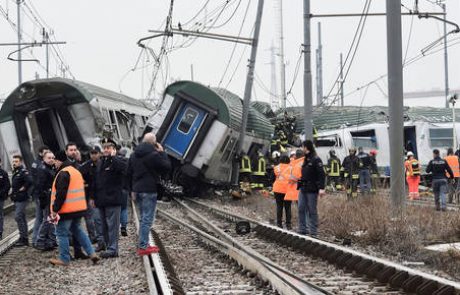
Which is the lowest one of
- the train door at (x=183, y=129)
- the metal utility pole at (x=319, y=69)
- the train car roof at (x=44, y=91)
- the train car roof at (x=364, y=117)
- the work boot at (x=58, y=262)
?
the work boot at (x=58, y=262)

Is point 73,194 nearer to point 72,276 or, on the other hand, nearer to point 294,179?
point 72,276

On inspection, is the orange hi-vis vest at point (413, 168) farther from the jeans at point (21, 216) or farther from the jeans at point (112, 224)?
the jeans at point (112, 224)

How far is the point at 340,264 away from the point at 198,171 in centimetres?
1233

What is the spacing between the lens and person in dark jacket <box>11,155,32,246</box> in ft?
40.1

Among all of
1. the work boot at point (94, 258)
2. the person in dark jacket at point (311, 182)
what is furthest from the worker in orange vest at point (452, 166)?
the work boot at point (94, 258)

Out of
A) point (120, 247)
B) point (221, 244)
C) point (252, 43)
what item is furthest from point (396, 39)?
point (252, 43)

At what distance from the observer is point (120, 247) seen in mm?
11641

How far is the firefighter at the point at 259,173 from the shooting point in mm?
23281

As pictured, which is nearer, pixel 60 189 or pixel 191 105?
pixel 60 189

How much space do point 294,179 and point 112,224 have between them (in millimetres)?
3849

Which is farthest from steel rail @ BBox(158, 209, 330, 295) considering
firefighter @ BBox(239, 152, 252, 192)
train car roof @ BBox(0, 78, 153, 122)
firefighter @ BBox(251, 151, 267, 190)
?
firefighter @ BBox(251, 151, 267, 190)

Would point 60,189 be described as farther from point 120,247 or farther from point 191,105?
point 191,105

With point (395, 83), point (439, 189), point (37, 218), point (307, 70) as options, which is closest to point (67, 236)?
point (37, 218)

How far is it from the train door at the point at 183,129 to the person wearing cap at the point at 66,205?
34.5 ft
